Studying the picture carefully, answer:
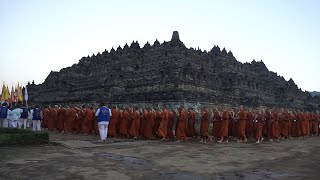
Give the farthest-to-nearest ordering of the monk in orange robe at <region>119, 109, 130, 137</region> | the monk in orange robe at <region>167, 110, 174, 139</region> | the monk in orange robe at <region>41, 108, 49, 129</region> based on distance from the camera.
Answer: the monk in orange robe at <region>41, 108, 49, 129</region> < the monk in orange robe at <region>119, 109, 130, 137</region> < the monk in orange robe at <region>167, 110, 174, 139</region>

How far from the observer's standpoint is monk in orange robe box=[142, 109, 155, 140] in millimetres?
17812

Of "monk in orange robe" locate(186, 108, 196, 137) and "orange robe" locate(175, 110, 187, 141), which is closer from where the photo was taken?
"orange robe" locate(175, 110, 187, 141)

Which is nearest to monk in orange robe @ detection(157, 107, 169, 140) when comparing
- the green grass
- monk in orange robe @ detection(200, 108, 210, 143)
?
monk in orange robe @ detection(200, 108, 210, 143)

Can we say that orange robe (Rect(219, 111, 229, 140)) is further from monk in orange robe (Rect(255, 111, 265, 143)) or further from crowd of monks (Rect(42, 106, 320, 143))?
monk in orange robe (Rect(255, 111, 265, 143))

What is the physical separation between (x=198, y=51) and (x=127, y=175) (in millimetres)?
39346

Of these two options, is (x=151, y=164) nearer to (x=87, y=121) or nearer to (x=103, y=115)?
(x=103, y=115)

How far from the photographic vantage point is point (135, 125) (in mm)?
18281

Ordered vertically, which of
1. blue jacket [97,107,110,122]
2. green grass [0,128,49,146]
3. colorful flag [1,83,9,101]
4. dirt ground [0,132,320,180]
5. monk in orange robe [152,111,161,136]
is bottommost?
dirt ground [0,132,320,180]

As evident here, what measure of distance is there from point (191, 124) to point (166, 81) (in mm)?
12195

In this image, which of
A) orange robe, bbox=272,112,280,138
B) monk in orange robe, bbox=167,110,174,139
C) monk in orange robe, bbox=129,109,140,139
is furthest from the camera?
orange robe, bbox=272,112,280,138

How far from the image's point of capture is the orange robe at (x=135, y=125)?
59.6 ft

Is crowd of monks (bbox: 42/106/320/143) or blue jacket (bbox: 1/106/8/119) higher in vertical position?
blue jacket (bbox: 1/106/8/119)

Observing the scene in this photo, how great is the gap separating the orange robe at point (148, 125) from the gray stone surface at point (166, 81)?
6.03 meters

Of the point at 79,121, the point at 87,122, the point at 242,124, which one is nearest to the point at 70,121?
the point at 79,121
